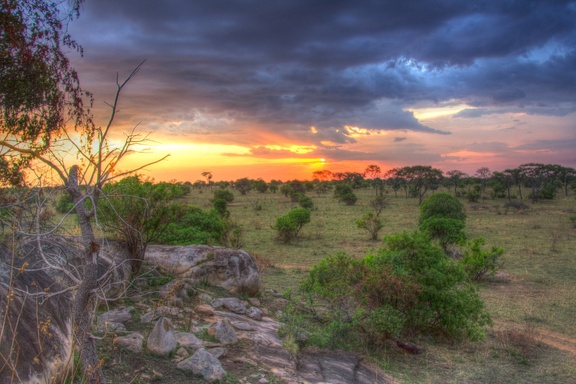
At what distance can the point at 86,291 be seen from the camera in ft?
12.1

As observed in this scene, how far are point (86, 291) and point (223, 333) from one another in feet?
13.1

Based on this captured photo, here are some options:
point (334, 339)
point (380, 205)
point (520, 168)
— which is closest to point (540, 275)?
point (334, 339)

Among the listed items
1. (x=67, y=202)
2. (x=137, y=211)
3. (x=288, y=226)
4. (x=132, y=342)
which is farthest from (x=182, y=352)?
(x=288, y=226)

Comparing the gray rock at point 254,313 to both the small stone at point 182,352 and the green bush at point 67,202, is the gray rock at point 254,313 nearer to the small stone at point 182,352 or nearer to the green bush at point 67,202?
the small stone at point 182,352

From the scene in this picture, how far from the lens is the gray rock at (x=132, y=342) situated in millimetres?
5934

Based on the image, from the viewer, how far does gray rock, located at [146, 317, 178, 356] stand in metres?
6.10

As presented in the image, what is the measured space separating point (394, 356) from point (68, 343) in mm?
6401

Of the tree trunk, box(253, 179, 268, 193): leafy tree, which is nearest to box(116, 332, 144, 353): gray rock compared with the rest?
the tree trunk

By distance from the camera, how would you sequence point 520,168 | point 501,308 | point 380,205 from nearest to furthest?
point 501,308 → point 380,205 → point 520,168

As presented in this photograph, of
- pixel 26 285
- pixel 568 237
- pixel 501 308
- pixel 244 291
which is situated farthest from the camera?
pixel 568 237

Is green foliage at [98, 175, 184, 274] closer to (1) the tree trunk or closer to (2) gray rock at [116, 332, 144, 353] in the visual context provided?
(2) gray rock at [116, 332, 144, 353]

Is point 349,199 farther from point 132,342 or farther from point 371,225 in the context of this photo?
point 132,342

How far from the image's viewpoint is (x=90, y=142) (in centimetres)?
369

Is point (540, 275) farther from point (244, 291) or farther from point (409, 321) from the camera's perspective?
point (244, 291)
